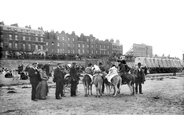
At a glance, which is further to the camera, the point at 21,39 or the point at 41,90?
the point at 21,39

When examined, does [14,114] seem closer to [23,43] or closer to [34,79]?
[34,79]

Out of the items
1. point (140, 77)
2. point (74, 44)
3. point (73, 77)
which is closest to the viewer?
point (73, 77)

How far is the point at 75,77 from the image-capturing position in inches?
443

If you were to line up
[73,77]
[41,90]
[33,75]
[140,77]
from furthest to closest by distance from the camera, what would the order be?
[140,77]
[73,77]
[41,90]
[33,75]

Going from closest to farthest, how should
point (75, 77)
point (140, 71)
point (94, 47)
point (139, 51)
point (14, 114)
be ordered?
point (14, 114) → point (75, 77) → point (140, 71) → point (94, 47) → point (139, 51)

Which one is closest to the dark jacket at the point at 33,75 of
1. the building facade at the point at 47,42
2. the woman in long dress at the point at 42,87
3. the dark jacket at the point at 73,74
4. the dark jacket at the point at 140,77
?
the woman in long dress at the point at 42,87

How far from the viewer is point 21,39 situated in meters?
61.5

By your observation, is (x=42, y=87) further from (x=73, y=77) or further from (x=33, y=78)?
(x=73, y=77)

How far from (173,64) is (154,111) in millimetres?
40777

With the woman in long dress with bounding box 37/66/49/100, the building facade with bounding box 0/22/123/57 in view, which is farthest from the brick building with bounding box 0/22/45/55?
the woman in long dress with bounding box 37/66/49/100

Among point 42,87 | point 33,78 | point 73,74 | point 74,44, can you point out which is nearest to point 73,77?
point 73,74

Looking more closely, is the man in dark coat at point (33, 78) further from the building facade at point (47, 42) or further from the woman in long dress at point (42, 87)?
the building facade at point (47, 42)

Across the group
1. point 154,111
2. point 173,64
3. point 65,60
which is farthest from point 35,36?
point 154,111

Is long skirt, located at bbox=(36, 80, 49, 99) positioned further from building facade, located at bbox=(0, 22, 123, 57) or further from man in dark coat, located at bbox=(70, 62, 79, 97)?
building facade, located at bbox=(0, 22, 123, 57)
